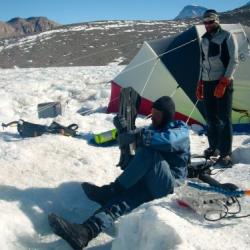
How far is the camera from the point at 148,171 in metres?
4.45

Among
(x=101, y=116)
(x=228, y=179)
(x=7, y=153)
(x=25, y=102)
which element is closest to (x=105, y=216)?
(x=228, y=179)

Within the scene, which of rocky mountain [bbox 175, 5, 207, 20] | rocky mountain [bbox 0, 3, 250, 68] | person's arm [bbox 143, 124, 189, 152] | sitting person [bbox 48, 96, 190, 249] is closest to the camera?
sitting person [bbox 48, 96, 190, 249]

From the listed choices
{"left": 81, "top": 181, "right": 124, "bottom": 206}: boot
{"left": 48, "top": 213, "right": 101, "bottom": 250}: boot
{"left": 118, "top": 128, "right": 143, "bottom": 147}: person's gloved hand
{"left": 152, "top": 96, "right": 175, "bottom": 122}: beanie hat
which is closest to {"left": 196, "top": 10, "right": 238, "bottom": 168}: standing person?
{"left": 152, "top": 96, "right": 175, "bottom": 122}: beanie hat

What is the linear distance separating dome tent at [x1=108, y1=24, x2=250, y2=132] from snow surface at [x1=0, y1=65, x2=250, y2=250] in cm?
53

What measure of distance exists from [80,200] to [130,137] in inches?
43.3

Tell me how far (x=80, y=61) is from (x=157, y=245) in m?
23.4

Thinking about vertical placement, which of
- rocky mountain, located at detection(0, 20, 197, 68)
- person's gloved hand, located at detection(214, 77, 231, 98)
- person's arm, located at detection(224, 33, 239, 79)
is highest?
person's arm, located at detection(224, 33, 239, 79)

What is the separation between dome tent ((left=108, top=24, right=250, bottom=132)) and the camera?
824cm

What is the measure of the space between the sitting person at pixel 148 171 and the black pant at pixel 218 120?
1.62 meters

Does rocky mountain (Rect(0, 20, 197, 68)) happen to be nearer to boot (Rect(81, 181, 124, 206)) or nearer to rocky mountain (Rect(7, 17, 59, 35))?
boot (Rect(81, 181, 124, 206))

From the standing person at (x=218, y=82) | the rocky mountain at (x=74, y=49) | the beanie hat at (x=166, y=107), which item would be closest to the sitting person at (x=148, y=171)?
the beanie hat at (x=166, y=107)

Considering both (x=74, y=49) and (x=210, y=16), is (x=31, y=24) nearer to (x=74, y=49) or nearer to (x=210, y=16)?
(x=74, y=49)

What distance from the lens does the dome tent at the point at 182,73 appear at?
27.0 ft

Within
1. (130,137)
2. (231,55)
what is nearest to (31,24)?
(231,55)
